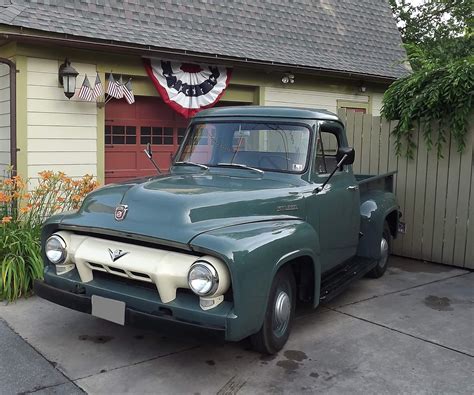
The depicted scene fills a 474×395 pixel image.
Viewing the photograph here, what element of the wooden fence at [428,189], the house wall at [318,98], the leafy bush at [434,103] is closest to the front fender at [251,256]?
the leafy bush at [434,103]

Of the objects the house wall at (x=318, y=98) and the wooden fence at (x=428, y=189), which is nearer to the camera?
the wooden fence at (x=428, y=189)

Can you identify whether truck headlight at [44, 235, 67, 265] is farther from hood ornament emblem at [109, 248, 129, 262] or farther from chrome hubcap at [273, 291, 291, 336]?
chrome hubcap at [273, 291, 291, 336]

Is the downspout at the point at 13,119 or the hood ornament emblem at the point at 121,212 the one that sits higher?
the downspout at the point at 13,119

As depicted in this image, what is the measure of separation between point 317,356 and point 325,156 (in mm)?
1874

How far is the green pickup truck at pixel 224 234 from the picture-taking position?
3.35 metres

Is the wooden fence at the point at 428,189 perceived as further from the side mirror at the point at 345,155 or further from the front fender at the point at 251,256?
the front fender at the point at 251,256

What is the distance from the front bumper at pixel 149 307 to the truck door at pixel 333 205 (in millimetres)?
1545

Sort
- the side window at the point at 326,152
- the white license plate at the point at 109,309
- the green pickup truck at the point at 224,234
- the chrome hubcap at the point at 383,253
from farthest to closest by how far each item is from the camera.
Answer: the chrome hubcap at the point at 383,253 < the side window at the point at 326,152 < the white license plate at the point at 109,309 < the green pickup truck at the point at 224,234

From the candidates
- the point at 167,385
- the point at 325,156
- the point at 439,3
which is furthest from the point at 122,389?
the point at 439,3

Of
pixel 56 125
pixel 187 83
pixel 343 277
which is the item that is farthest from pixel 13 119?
pixel 343 277

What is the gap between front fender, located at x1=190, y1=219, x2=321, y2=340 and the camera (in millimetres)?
3270

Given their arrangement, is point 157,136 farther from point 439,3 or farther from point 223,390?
point 439,3

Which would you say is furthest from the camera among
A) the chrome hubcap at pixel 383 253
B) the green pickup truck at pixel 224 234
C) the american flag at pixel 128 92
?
the american flag at pixel 128 92

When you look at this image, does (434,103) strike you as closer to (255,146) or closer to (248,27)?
(255,146)
